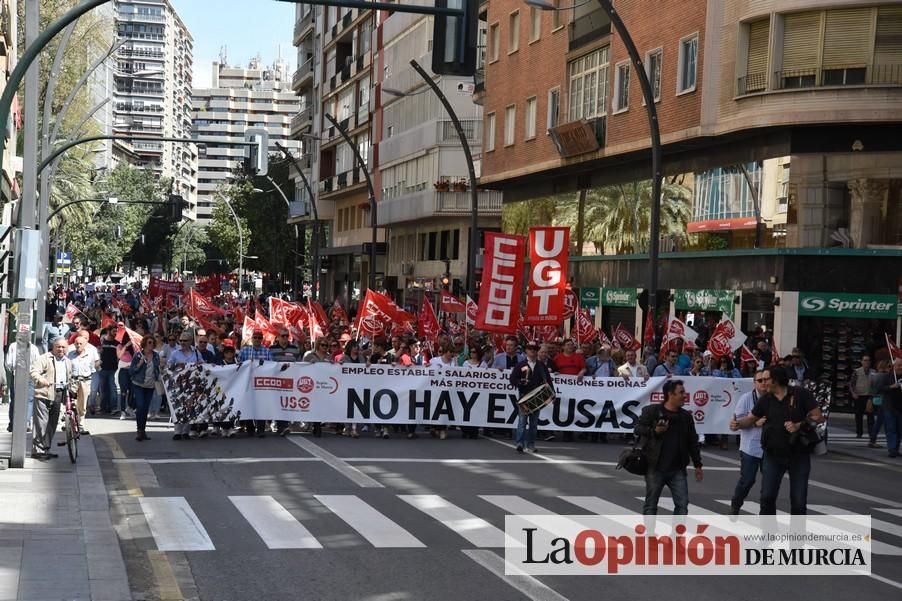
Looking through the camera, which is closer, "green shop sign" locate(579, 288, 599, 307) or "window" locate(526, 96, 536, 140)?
"green shop sign" locate(579, 288, 599, 307)

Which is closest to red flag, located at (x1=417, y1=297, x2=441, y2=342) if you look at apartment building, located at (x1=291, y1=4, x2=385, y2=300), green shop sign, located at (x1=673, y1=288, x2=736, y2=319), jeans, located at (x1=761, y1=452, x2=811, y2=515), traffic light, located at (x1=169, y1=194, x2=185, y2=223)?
green shop sign, located at (x1=673, y1=288, x2=736, y2=319)

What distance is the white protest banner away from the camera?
70.4 feet

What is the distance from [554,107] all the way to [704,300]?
1043 cm

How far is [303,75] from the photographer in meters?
86.9

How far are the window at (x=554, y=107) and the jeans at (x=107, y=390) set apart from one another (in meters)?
20.8

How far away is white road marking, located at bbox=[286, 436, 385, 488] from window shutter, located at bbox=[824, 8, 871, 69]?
52.0ft

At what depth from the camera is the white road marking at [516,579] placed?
9.66 metres

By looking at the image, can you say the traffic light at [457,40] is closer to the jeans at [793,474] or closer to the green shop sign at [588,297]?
the jeans at [793,474]

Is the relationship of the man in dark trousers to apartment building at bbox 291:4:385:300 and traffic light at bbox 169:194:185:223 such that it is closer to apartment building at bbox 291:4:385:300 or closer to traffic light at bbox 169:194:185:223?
traffic light at bbox 169:194:185:223

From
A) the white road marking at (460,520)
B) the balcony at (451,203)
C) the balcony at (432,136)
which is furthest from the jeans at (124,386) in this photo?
the balcony at (432,136)

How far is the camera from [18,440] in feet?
51.7

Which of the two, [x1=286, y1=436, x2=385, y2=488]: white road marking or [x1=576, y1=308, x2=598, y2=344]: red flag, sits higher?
[x1=576, y1=308, x2=598, y2=344]: red flag

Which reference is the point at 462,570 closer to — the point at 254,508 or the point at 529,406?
the point at 254,508

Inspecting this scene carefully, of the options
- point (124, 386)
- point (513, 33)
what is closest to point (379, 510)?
point (124, 386)
